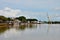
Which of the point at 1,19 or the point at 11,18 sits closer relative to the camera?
the point at 1,19

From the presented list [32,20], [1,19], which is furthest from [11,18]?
[32,20]

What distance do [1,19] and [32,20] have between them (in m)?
66.5

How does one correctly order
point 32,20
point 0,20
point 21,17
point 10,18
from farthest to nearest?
point 32,20 < point 21,17 < point 10,18 < point 0,20

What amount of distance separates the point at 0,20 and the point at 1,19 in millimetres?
2484

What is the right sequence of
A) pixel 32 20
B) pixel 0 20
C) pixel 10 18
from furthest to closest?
pixel 32 20
pixel 10 18
pixel 0 20

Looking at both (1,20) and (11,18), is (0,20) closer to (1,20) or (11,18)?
(1,20)

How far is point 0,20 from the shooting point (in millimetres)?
81000

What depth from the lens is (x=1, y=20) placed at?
82.6 metres

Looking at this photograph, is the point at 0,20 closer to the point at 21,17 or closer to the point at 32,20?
the point at 21,17

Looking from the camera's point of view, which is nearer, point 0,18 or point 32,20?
point 0,18

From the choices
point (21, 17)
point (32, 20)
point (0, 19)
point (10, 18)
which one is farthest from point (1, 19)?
point (32, 20)

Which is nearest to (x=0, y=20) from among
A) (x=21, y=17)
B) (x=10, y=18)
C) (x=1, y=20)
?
(x=1, y=20)

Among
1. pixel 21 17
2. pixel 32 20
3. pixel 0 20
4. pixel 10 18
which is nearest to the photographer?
pixel 0 20

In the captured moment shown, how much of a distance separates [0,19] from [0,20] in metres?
2.27
